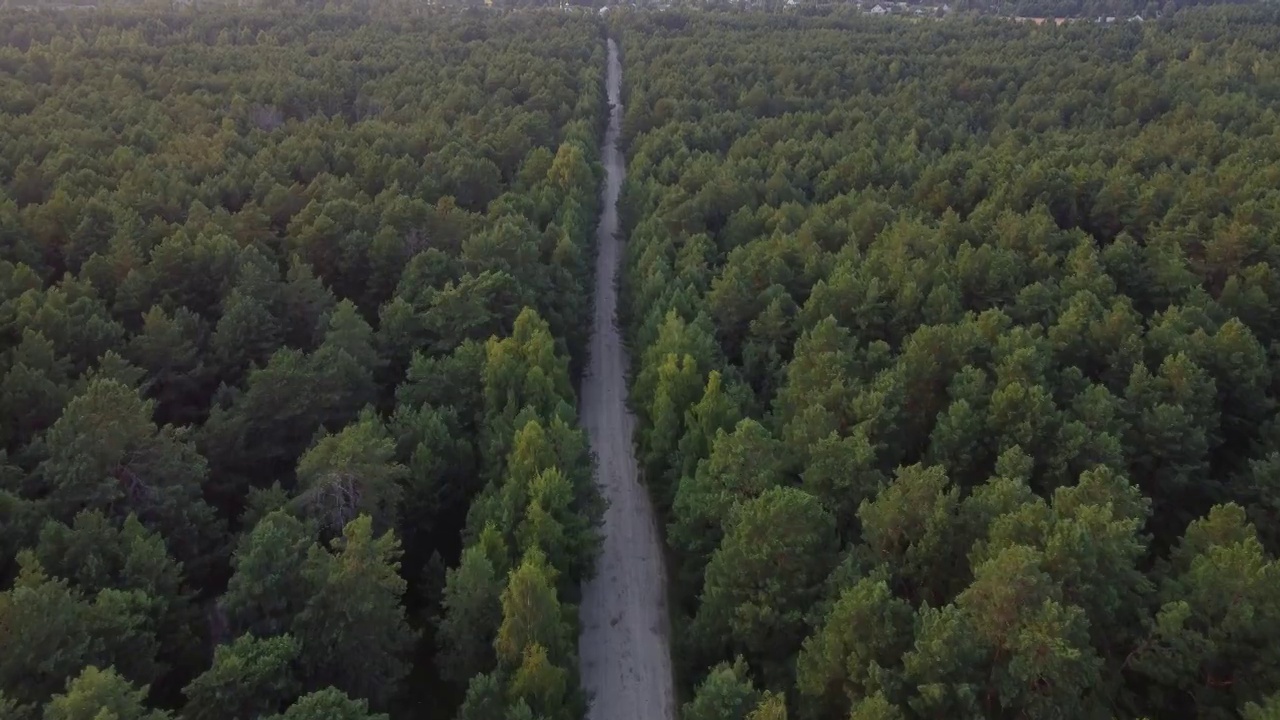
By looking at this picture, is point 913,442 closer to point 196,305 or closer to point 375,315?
point 375,315

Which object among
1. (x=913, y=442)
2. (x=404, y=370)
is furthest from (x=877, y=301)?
(x=404, y=370)

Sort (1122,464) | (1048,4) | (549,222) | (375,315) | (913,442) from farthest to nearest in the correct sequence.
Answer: (1048,4), (549,222), (375,315), (913,442), (1122,464)

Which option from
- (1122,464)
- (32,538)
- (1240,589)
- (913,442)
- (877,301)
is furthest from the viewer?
(877,301)

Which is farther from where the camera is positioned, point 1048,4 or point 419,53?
point 1048,4

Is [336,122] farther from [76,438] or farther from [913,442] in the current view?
[913,442]

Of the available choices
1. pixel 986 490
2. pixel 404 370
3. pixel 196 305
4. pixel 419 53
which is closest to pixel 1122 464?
pixel 986 490

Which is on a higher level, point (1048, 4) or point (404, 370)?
point (1048, 4)

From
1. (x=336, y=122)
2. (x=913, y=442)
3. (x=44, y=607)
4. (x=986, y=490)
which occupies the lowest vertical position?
(x=913, y=442)
